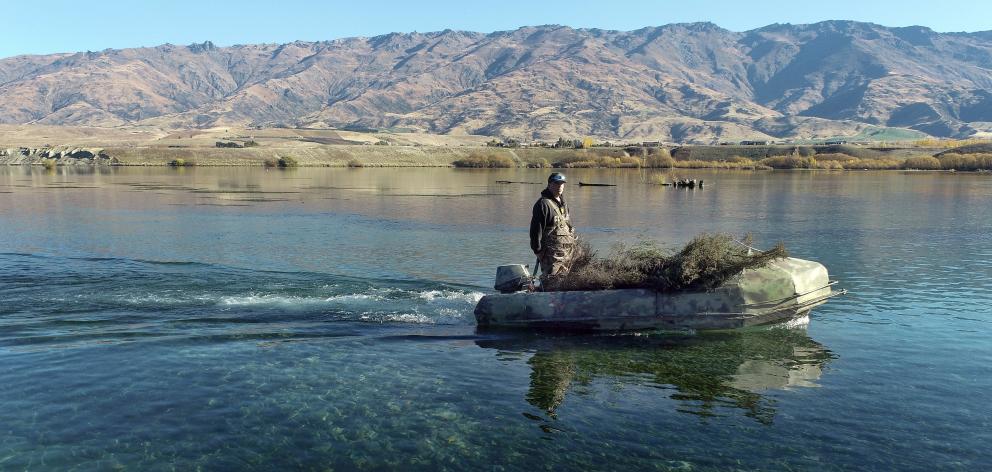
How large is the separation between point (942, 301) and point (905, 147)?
451ft

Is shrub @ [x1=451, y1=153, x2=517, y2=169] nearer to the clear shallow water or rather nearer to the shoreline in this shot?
the shoreline

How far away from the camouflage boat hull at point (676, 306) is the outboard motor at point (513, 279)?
888mm

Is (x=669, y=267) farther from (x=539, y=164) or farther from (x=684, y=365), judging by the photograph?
(x=539, y=164)

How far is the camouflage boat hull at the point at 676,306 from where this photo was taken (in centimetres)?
1573

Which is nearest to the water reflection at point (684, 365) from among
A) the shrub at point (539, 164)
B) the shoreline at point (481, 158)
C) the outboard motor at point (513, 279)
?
the outboard motor at point (513, 279)

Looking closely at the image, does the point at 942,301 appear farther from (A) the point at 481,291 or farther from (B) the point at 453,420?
(B) the point at 453,420

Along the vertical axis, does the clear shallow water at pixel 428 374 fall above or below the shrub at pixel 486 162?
below

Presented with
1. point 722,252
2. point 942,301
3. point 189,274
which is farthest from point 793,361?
point 189,274

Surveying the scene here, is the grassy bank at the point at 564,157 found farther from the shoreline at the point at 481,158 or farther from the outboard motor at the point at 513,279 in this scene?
the outboard motor at the point at 513,279

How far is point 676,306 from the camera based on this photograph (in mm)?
15797

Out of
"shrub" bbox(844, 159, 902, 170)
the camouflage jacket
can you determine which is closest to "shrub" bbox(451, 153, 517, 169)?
"shrub" bbox(844, 159, 902, 170)

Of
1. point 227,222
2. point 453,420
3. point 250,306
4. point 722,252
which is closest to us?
point 453,420

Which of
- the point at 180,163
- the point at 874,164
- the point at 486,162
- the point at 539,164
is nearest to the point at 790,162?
the point at 874,164

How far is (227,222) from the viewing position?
40.0 m
